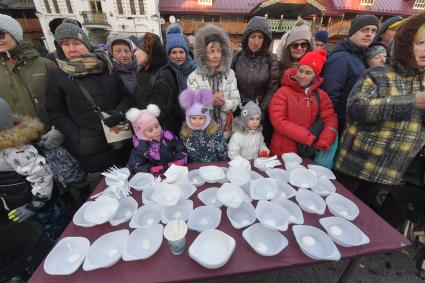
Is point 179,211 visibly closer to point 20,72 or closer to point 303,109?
point 303,109

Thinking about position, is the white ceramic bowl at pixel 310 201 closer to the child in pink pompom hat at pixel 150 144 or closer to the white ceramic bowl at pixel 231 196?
the white ceramic bowl at pixel 231 196

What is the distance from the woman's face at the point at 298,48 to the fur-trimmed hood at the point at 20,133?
2.98m

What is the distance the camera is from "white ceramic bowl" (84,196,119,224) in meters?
1.27

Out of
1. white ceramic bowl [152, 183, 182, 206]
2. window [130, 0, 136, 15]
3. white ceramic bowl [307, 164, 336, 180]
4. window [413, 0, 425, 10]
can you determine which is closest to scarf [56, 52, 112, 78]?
white ceramic bowl [152, 183, 182, 206]

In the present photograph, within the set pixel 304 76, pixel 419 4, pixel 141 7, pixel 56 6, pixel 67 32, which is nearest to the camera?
pixel 67 32

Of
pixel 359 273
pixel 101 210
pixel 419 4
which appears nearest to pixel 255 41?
pixel 101 210

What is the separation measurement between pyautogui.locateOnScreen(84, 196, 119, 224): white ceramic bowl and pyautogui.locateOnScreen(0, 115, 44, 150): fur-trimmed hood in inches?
36.4

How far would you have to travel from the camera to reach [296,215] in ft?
4.34

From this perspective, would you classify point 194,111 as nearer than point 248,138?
Yes

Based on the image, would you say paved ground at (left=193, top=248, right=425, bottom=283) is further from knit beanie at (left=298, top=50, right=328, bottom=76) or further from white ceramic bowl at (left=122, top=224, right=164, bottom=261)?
knit beanie at (left=298, top=50, right=328, bottom=76)

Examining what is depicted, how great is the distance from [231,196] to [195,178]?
426 millimetres

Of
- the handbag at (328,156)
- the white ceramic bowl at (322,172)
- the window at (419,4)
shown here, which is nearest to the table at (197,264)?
the white ceramic bowl at (322,172)

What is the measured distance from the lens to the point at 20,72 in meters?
2.13

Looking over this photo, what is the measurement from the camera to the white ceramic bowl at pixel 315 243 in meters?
1.08
